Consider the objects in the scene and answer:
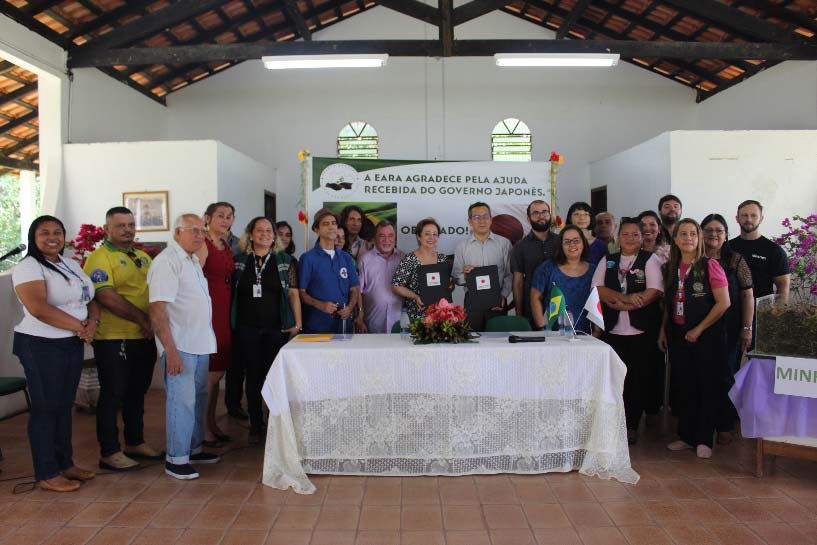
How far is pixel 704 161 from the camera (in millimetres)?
7574

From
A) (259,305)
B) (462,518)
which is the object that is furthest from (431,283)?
(462,518)

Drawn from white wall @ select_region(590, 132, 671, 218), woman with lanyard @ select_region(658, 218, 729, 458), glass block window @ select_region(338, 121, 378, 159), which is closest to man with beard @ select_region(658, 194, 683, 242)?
woman with lanyard @ select_region(658, 218, 729, 458)

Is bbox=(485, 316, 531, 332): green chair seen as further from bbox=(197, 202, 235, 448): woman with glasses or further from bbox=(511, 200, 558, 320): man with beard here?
bbox=(197, 202, 235, 448): woman with glasses

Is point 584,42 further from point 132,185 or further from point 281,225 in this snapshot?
point 132,185

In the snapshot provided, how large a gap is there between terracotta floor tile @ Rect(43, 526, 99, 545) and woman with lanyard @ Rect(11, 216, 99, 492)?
52 centimetres

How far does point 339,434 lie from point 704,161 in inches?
250

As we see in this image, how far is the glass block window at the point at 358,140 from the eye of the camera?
10.2 metres

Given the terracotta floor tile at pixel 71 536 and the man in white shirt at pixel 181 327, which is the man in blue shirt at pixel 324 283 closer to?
the man in white shirt at pixel 181 327

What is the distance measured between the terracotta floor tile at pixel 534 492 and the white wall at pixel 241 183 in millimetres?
5678

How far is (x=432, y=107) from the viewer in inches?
403

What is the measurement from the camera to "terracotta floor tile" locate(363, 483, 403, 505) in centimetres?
296

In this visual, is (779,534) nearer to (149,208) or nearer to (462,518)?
(462,518)

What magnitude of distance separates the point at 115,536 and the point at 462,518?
152 centimetres

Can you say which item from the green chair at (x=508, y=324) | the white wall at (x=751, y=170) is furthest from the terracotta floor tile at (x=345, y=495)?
the white wall at (x=751, y=170)
